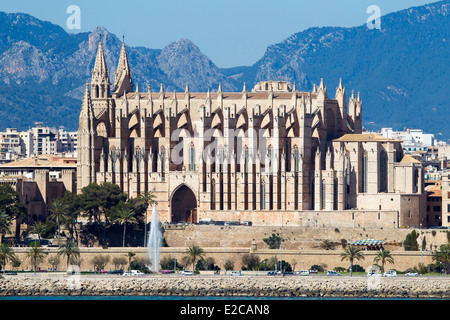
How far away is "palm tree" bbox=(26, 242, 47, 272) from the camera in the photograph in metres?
88.0

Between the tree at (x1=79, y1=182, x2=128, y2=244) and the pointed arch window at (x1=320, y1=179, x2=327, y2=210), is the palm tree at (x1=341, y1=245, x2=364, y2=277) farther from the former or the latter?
the tree at (x1=79, y1=182, x2=128, y2=244)

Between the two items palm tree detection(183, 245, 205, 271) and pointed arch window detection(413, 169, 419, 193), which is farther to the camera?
pointed arch window detection(413, 169, 419, 193)

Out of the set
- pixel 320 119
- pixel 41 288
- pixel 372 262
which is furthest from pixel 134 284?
pixel 320 119

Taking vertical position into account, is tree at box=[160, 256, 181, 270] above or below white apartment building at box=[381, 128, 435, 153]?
below

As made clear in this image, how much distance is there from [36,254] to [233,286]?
15045 millimetres

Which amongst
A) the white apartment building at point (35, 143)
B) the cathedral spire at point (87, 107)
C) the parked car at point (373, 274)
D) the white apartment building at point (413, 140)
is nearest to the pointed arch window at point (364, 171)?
the parked car at point (373, 274)

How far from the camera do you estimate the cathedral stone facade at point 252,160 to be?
101125mm

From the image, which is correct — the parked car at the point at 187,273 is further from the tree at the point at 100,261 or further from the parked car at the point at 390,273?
the parked car at the point at 390,273

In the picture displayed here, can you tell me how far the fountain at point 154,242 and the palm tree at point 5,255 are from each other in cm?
939

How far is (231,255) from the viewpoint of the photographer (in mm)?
90812

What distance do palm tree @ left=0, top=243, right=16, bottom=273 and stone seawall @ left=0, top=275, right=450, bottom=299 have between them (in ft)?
14.1

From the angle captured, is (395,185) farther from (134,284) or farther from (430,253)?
(134,284)

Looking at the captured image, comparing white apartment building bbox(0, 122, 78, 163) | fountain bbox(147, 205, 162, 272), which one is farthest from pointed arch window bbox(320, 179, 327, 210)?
white apartment building bbox(0, 122, 78, 163)
